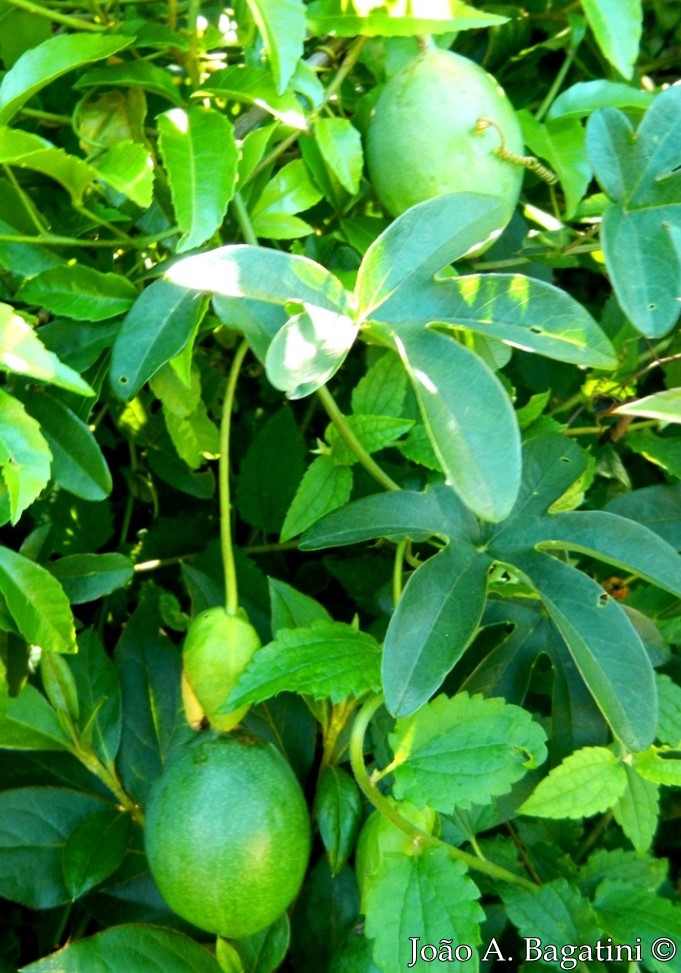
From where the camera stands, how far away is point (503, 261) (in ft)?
2.75

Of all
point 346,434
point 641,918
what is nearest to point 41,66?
→ point 346,434

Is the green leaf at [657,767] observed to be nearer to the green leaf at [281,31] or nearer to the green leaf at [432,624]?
the green leaf at [432,624]

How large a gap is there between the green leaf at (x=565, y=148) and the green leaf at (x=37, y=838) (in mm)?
651

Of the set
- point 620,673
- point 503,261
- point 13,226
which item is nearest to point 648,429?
point 503,261

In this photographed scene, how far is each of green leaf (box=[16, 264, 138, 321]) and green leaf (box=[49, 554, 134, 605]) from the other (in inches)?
8.2

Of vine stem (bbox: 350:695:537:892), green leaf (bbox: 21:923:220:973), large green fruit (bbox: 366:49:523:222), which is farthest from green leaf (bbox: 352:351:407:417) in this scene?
green leaf (bbox: 21:923:220:973)

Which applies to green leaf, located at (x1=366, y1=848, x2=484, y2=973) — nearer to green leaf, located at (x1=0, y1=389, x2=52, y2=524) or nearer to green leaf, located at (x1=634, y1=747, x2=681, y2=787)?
green leaf, located at (x1=634, y1=747, x2=681, y2=787)

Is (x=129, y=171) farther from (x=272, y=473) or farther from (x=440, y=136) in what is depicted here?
(x=272, y=473)

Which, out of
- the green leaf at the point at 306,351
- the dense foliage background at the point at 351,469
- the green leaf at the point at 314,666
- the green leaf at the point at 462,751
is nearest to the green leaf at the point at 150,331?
the dense foliage background at the point at 351,469

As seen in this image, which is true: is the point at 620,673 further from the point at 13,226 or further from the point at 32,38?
the point at 32,38

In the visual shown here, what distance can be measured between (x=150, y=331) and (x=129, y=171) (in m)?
0.10

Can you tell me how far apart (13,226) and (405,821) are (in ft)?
1.64

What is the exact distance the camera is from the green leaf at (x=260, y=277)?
1.85ft

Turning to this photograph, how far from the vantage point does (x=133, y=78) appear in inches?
27.4
